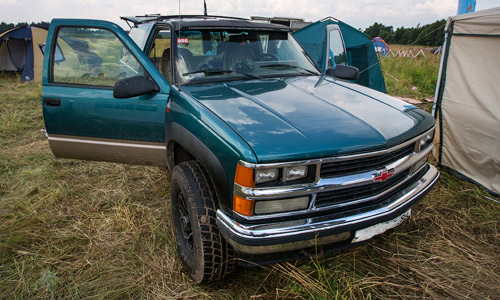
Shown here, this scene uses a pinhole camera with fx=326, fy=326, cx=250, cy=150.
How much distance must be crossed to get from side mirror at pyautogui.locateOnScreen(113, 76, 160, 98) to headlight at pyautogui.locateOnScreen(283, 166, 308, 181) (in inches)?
61.1

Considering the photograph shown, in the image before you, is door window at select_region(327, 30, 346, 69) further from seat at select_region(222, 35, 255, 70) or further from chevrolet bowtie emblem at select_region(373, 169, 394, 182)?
chevrolet bowtie emblem at select_region(373, 169, 394, 182)

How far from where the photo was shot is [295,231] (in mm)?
1836

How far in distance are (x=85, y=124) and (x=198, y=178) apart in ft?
5.12

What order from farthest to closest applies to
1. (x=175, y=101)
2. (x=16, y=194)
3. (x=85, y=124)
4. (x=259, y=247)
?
(x=16, y=194) < (x=85, y=124) < (x=175, y=101) < (x=259, y=247)

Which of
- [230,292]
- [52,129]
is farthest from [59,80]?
[230,292]

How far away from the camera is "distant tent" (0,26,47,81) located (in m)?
11.2

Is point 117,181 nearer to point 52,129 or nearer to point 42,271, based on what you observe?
point 52,129

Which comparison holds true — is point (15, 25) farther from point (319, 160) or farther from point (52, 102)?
point (319, 160)

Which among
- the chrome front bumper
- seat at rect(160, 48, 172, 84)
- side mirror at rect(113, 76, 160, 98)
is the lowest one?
the chrome front bumper

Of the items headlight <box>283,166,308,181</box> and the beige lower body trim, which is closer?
headlight <box>283,166,308,181</box>

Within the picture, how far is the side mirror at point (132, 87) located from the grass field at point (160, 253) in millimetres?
1246

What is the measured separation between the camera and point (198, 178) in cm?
229

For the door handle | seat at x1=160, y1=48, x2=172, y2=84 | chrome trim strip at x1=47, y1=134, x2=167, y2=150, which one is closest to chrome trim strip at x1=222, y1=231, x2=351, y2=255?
chrome trim strip at x1=47, y1=134, x2=167, y2=150

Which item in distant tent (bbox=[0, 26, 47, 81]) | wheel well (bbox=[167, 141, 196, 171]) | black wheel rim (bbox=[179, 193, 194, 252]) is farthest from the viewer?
distant tent (bbox=[0, 26, 47, 81])
